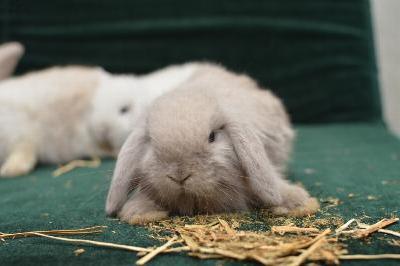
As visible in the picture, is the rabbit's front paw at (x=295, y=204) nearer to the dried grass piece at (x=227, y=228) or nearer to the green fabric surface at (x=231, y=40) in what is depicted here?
the dried grass piece at (x=227, y=228)

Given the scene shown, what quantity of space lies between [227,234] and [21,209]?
65cm

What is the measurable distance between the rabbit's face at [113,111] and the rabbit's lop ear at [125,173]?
107 centimetres

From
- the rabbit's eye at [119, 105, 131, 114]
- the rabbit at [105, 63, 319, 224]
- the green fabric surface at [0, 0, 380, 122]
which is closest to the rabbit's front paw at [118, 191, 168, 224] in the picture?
the rabbit at [105, 63, 319, 224]

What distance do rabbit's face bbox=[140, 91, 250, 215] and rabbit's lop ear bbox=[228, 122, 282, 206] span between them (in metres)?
0.03

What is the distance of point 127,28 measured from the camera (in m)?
3.06

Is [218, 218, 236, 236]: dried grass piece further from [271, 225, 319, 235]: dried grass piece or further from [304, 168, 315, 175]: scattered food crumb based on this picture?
[304, 168, 315, 175]: scattered food crumb

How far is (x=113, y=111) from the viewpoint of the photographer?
2340 mm

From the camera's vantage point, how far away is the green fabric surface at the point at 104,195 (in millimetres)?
965

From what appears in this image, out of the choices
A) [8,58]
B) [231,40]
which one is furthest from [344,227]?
[231,40]

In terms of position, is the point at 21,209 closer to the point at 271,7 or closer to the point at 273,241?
the point at 273,241

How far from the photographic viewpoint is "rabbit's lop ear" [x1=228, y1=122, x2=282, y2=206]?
3.77 ft

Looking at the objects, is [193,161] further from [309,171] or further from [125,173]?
[309,171]

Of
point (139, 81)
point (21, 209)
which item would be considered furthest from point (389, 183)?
point (139, 81)

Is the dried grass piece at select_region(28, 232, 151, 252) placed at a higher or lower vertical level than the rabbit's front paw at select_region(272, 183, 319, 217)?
lower
